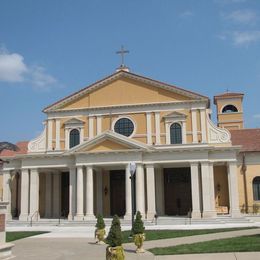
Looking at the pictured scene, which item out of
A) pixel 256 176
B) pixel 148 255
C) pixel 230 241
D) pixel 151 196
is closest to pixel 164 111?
pixel 151 196

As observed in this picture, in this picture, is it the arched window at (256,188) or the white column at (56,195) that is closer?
the white column at (56,195)

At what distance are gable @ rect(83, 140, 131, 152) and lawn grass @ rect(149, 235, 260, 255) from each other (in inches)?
643

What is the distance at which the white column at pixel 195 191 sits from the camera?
32309 millimetres

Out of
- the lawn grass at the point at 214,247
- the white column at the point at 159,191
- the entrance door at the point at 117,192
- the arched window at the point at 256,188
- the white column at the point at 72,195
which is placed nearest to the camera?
the lawn grass at the point at 214,247

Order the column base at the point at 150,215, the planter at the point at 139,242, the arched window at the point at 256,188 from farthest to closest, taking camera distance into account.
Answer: the arched window at the point at 256,188, the column base at the point at 150,215, the planter at the point at 139,242

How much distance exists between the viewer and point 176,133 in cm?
3569

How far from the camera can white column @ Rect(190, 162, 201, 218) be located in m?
32.3

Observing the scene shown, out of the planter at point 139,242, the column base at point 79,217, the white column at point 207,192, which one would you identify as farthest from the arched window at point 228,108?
the planter at point 139,242

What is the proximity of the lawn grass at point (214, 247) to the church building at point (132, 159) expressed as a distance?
48.4ft

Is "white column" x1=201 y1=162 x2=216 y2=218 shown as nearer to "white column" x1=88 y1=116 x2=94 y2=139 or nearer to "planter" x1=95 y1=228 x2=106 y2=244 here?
"white column" x1=88 y1=116 x2=94 y2=139

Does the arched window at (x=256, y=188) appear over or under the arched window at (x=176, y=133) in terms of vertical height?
under

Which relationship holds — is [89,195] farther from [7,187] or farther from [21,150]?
[21,150]

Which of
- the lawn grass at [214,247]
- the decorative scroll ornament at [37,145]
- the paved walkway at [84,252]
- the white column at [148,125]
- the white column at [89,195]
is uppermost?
the white column at [148,125]

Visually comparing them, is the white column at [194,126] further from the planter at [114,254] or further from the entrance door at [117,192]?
the planter at [114,254]
